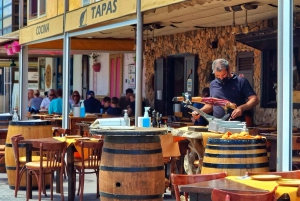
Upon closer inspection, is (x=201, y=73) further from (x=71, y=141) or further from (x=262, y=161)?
(x=262, y=161)

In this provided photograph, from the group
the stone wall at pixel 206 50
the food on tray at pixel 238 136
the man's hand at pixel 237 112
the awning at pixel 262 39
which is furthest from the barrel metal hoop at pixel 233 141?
the stone wall at pixel 206 50

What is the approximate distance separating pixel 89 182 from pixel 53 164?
2.51 m

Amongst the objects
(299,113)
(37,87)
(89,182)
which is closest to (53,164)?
(89,182)

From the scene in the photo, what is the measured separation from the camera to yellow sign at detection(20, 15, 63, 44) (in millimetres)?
13795

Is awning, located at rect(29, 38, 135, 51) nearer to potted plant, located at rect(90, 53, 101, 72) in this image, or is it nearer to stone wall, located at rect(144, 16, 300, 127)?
stone wall, located at rect(144, 16, 300, 127)

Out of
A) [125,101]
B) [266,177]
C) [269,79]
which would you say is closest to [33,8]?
[125,101]

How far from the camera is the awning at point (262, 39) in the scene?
36.9 ft

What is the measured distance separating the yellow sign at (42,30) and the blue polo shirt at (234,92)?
18.7 feet

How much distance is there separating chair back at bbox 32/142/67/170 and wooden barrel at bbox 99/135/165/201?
2.10m

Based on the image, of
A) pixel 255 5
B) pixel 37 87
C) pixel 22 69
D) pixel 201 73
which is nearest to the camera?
pixel 255 5

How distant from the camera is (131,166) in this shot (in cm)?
717

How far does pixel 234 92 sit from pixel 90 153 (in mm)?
2243

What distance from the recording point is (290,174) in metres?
5.90

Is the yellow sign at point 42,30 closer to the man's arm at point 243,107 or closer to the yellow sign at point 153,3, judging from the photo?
the yellow sign at point 153,3
